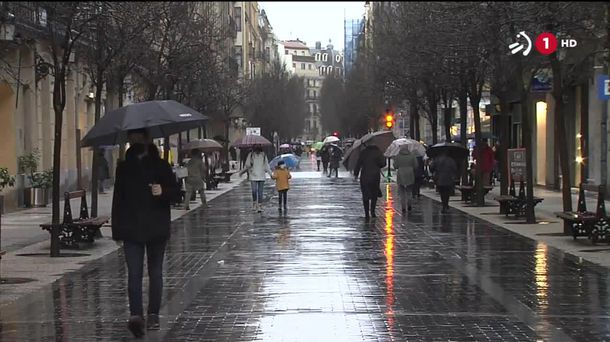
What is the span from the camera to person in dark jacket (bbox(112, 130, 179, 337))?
8500mm

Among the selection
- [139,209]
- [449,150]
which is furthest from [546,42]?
[449,150]

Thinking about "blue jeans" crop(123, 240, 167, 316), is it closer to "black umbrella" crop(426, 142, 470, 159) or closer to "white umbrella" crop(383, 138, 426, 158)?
"white umbrella" crop(383, 138, 426, 158)

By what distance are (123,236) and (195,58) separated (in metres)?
18.2

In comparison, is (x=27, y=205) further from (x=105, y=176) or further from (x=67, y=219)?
(x=67, y=219)

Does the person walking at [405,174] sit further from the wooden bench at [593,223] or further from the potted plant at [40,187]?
the potted plant at [40,187]

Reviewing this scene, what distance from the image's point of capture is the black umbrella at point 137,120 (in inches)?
381

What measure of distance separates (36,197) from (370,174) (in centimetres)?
1098

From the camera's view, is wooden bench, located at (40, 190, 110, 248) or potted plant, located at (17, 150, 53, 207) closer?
wooden bench, located at (40, 190, 110, 248)

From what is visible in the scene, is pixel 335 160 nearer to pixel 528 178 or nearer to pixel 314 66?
pixel 528 178

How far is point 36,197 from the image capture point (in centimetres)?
2733

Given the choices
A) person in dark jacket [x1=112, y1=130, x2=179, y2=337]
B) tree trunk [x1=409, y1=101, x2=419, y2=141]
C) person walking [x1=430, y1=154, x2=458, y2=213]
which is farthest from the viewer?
tree trunk [x1=409, y1=101, x2=419, y2=141]

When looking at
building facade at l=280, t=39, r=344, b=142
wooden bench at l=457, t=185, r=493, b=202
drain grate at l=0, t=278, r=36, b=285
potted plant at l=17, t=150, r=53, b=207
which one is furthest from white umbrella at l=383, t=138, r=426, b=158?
building facade at l=280, t=39, r=344, b=142

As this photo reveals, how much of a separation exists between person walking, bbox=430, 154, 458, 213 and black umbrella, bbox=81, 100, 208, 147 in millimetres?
14122

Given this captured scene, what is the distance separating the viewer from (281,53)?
106 m
